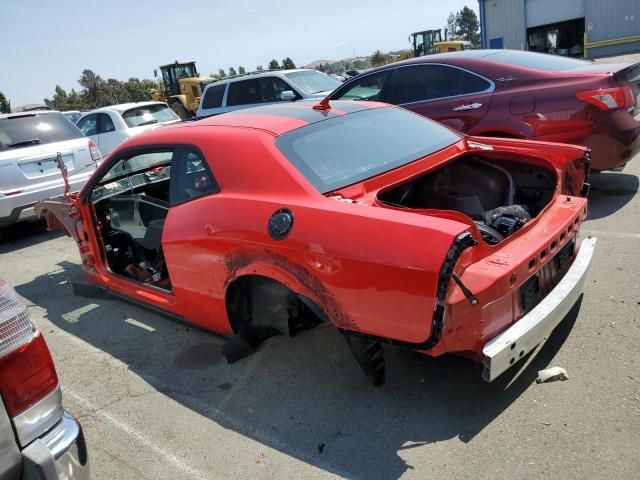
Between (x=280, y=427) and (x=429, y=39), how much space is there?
27.1 metres

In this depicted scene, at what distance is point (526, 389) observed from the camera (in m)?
2.74

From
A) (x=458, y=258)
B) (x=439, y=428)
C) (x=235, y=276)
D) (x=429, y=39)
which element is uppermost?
(x=429, y=39)

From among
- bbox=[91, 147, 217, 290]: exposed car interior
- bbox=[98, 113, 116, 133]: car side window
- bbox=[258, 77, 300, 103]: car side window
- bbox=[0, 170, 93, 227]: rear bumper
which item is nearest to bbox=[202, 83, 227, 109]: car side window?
bbox=[258, 77, 300, 103]: car side window

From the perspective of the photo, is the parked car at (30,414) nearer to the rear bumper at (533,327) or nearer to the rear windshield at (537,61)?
the rear bumper at (533,327)

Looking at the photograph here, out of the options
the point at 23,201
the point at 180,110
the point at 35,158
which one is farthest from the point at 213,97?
the point at 180,110

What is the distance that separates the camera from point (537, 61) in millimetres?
5570

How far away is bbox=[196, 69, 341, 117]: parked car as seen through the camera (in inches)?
399

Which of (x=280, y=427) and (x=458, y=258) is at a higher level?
(x=458, y=258)

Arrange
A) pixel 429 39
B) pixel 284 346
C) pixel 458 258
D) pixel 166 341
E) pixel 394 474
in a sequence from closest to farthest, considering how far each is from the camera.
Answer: pixel 458 258
pixel 394 474
pixel 284 346
pixel 166 341
pixel 429 39

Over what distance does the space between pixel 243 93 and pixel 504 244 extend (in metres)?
9.03

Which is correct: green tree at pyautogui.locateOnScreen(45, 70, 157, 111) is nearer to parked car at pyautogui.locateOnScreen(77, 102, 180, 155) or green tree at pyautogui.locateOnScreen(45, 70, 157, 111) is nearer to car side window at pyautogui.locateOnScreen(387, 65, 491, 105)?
parked car at pyautogui.locateOnScreen(77, 102, 180, 155)

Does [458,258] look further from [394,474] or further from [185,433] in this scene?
[185,433]

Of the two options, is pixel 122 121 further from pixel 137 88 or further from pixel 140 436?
pixel 137 88

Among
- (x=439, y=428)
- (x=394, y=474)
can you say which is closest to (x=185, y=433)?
(x=394, y=474)
